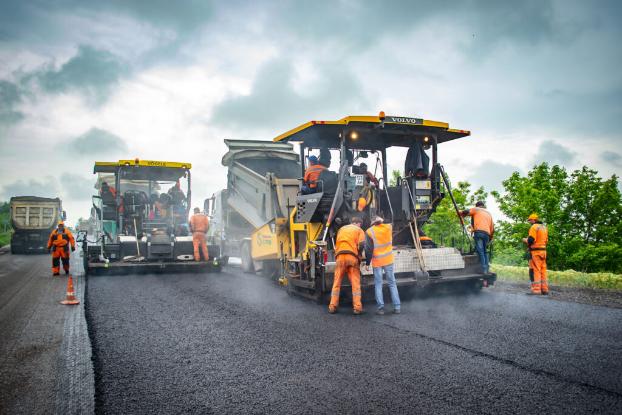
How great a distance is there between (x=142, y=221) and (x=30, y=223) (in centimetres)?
1244

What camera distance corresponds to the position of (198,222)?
439 inches

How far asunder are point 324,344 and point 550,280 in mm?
7049

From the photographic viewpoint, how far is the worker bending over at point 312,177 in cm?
742

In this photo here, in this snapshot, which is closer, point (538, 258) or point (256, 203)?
point (538, 258)

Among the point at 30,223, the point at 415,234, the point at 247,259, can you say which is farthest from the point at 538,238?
the point at 30,223

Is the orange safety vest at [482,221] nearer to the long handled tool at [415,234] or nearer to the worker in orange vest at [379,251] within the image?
the long handled tool at [415,234]

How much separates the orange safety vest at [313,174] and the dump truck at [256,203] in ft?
4.66

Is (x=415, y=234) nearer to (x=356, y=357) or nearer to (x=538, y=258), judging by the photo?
(x=538, y=258)

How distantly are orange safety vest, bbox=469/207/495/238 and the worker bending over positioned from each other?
2.82 metres

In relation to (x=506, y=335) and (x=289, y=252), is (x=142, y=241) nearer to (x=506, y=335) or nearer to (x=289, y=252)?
(x=289, y=252)

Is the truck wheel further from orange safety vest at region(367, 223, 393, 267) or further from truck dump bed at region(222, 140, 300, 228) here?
orange safety vest at region(367, 223, 393, 267)

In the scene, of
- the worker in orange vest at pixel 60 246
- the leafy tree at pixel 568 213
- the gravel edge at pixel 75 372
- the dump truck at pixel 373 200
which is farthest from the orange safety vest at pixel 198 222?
the leafy tree at pixel 568 213

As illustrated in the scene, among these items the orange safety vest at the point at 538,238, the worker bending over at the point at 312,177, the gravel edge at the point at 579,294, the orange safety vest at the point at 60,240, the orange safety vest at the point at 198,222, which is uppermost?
the worker bending over at the point at 312,177

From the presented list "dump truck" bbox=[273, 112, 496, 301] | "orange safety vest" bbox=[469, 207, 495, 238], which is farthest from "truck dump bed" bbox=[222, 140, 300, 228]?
"orange safety vest" bbox=[469, 207, 495, 238]
